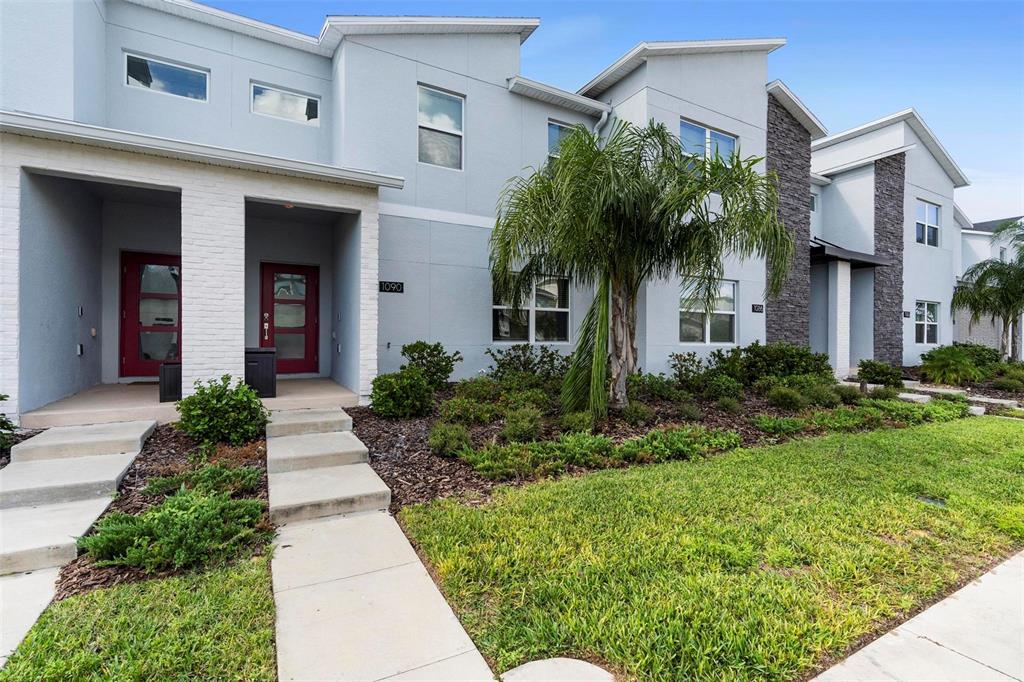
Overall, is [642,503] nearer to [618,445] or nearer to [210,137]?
[618,445]

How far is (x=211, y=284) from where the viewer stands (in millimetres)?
6301

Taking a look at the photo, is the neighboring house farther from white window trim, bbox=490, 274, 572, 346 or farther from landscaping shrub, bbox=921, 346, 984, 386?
landscaping shrub, bbox=921, 346, 984, 386

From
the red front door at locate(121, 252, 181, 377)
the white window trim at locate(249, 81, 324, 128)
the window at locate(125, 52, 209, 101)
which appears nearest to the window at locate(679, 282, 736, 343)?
the white window trim at locate(249, 81, 324, 128)

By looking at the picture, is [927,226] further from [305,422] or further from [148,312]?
[148,312]

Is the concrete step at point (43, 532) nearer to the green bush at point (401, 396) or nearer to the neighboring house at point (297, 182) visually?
the neighboring house at point (297, 182)

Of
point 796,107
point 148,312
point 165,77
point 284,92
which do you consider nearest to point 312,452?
point 148,312

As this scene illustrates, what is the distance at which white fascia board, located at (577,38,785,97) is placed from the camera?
9859 millimetres

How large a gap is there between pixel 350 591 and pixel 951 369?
15761 millimetres

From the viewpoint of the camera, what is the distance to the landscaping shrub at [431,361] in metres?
8.10

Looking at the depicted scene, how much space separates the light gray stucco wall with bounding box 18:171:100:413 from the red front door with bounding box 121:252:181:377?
55 centimetres

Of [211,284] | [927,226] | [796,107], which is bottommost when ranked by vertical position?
[211,284]

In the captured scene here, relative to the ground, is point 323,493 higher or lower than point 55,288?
lower

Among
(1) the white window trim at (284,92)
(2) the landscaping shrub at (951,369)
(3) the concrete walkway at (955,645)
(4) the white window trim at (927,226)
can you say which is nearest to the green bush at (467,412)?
(3) the concrete walkway at (955,645)

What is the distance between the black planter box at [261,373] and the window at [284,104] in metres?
5.16
